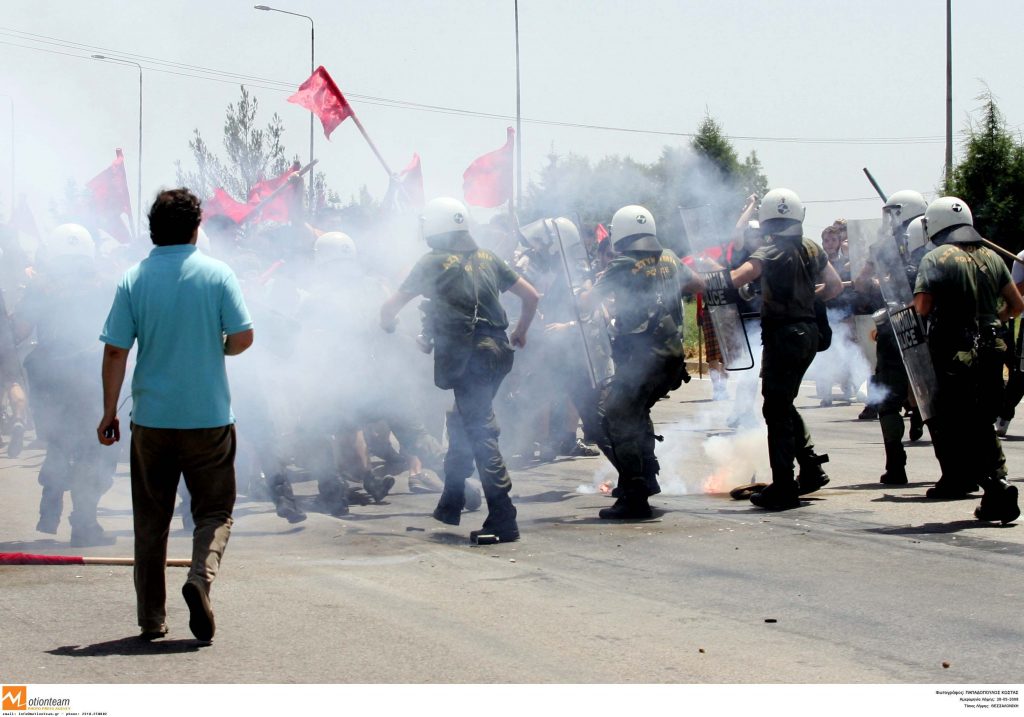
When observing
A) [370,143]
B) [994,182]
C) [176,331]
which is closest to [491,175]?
[370,143]

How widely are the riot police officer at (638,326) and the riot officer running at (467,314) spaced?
721mm

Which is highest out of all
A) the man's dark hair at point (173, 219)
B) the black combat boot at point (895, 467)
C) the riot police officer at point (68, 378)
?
the man's dark hair at point (173, 219)

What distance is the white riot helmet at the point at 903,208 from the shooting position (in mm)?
9383

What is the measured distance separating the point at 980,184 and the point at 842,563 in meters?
23.0

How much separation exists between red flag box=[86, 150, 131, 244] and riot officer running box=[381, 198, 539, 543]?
21.9 ft

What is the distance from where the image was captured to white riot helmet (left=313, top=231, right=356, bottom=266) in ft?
31.4

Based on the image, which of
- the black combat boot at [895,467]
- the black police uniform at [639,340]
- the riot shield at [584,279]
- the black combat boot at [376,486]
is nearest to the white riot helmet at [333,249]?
the black combat boot at [376,486]

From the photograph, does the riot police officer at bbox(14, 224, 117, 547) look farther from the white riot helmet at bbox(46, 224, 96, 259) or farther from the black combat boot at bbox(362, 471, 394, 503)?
the black combat boot at bbox(362, 471, 394, 503)

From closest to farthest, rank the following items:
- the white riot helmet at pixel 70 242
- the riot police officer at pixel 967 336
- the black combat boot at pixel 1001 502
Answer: the black combat boot at pixel 1001 502, the riot police officer at pixel 967 336, the white riot helmet at pixel 70 242

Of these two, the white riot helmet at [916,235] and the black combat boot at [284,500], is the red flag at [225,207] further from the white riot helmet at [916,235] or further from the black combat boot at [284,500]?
the white riot helmet at [916,235]

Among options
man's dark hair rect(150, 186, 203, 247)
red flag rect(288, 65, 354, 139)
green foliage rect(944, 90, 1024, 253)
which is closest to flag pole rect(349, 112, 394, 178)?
red flag rect(288, 65, 354, 139)

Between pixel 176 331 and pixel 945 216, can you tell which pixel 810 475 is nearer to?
pixel 945 216

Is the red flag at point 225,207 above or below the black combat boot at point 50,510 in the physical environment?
above

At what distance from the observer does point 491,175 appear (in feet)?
41.8
